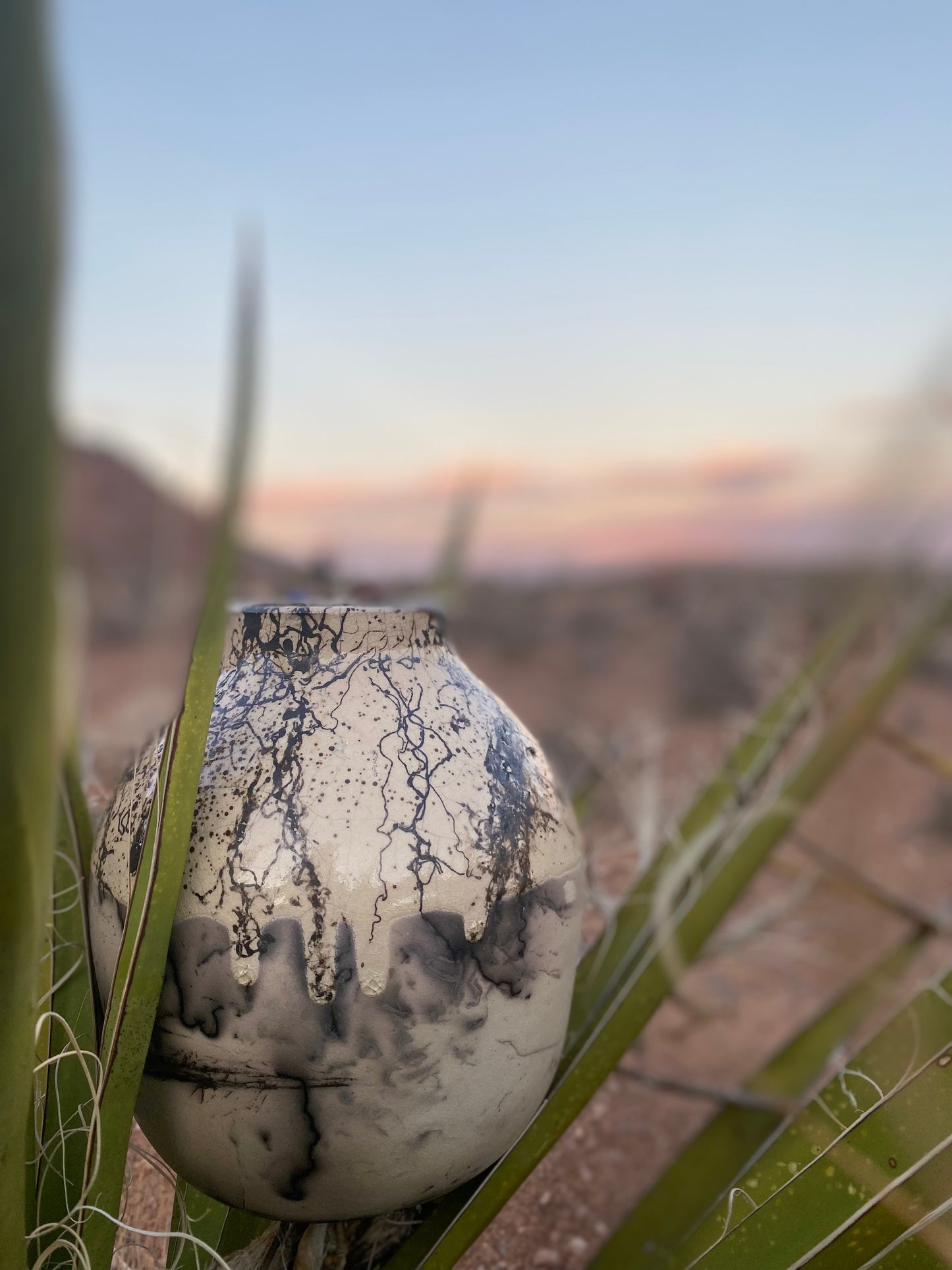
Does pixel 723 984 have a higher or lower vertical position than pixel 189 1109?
lower

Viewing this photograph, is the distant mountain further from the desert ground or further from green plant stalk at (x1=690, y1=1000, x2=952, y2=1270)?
green plant stalk at (x1=690, y1=1000, x2=952, y2=1270)

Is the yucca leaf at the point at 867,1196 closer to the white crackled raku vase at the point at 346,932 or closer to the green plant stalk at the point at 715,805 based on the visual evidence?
the white crackled raku vase at the point at 346,932

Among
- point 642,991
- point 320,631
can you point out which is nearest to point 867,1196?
point 642,991

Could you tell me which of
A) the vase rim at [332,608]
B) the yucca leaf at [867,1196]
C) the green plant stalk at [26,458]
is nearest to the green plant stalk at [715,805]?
the yucca leaf at [867,1196]

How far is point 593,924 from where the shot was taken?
8.62 ft

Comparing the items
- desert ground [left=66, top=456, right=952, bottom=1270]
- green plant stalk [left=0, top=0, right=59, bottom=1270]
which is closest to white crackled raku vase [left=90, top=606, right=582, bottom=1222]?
desert ground [left=66, top=456, right=952, bottom=1270]

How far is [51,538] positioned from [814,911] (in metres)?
5.03

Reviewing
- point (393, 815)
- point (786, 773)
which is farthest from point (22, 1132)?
point (786, 773)

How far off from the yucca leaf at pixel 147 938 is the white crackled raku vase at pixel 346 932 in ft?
Answer: 0.21

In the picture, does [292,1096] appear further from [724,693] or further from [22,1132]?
[724,693]

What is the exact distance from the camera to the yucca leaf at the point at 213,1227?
141 centimetres

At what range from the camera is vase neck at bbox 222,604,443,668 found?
1.28 meters

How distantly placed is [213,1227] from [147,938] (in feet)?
2.06

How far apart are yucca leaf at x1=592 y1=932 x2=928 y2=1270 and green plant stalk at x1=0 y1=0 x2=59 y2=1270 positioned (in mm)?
1296
